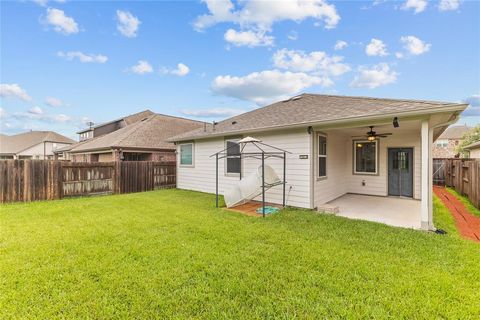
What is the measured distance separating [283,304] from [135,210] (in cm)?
564

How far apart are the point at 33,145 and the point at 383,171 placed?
4265cm

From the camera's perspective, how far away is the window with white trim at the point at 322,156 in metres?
7.10

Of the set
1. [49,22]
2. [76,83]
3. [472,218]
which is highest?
[49,22]

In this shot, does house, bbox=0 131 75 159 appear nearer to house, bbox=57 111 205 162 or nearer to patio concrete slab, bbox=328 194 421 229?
house, bbox=57 111 205 162

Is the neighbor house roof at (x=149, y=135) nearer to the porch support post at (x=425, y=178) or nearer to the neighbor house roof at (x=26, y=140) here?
the porch support post at (x=425, y=178)

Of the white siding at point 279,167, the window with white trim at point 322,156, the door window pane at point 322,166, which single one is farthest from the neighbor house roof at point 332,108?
the door window pane at point 322,166

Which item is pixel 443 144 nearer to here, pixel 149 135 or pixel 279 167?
pixel 279 167

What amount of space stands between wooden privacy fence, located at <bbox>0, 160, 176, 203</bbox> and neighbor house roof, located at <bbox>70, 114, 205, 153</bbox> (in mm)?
2483

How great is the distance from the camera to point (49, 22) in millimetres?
8883

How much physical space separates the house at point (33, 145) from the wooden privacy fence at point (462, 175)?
40.1 metres

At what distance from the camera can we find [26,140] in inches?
1342

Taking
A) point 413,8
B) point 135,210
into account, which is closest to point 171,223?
point 135,210

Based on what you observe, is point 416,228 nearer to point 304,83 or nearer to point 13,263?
point 13,263

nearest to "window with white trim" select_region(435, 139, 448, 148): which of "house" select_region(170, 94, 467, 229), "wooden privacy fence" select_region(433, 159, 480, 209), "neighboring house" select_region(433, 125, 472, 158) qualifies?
"neighboring house" select_region(433, 125, 472, 158)
